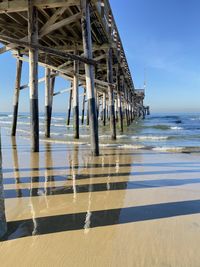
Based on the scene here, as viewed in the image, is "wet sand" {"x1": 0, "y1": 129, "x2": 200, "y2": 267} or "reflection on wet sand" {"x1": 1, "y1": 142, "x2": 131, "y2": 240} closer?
"wet sand" {"x1": 0, "y1": 129, "x2": 200, "y2": 267}

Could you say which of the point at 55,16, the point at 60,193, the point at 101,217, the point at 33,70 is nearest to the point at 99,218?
the point at 101,217

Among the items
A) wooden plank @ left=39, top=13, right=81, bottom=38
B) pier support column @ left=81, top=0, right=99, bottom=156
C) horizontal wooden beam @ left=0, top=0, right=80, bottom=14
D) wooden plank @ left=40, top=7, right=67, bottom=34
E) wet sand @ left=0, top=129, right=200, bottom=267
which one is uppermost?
horizontal wooden beam @ left=0, top=0, right=80, bottom=14

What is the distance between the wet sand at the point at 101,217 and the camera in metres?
2.29

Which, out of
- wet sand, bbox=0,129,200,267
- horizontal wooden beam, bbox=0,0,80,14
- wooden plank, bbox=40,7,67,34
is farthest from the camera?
wooden plank, bbox=40,7,67,34

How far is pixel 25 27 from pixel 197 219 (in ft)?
28.0

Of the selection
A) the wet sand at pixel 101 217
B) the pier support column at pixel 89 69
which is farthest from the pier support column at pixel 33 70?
the wet sand at pixel 101 217

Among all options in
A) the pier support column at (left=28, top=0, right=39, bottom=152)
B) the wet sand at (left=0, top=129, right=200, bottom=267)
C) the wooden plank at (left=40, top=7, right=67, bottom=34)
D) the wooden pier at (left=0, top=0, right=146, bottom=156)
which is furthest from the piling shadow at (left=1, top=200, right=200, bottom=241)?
the wooden plank at (left=40, top=7, right=67, bottom=34)

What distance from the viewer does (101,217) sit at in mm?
3084

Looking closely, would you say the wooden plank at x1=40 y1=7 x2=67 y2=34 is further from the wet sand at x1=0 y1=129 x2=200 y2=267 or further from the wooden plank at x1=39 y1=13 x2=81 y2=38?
the wet sand at x1=0 y1=129 x2=200 y2=267

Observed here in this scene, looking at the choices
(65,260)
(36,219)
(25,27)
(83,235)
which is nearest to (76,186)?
(36,219)

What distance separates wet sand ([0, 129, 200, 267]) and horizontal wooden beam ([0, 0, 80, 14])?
410cm

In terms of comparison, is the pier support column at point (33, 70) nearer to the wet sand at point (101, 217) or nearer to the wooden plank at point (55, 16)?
the wooden plank at point (55, 16)

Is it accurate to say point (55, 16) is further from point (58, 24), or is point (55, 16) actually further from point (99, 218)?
point (99, 218)

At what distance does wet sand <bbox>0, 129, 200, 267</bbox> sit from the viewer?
2295mm
